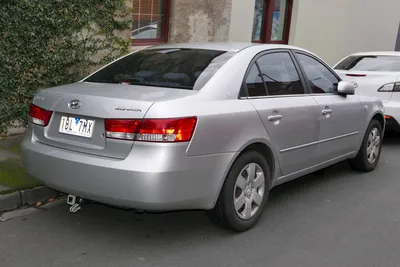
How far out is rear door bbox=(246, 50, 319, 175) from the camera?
14.1ft

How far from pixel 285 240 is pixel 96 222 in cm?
164

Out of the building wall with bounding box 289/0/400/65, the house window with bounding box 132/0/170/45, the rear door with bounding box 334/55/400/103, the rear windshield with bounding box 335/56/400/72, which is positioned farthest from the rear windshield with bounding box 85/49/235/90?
the building wall with bounding box 289/0/400/65

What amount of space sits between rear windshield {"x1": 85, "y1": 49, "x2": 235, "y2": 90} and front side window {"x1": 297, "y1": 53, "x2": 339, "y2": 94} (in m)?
1.12

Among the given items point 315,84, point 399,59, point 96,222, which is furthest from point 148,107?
point 399,59

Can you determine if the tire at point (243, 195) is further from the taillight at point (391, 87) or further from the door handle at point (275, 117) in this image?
the taillight at point (391, 87)

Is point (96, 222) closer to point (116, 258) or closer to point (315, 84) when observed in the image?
point (116, 258)

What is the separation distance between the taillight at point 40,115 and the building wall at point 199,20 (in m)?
5.38

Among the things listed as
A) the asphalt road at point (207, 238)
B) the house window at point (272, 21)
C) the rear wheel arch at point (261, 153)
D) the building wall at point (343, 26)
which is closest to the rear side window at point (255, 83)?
the rear wheel arch at point (261, 153)

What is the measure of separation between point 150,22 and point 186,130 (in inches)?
233

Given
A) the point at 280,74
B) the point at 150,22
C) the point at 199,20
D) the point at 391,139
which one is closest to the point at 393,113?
the point at 391,139

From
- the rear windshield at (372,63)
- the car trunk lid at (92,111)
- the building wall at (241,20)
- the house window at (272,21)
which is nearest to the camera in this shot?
the car trunk lid at (92,111)

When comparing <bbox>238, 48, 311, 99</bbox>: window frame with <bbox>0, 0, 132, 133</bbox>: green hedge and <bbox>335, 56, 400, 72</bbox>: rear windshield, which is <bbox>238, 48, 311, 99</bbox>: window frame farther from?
<bbox>335, 56, 400, 72</bbox>: rear windshield

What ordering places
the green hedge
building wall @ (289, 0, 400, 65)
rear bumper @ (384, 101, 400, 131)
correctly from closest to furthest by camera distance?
the green hedge, rear bumper @ (384, 101, 400, 131), building wall @ (289, 0, 400, 65)

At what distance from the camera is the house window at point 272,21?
12.0m
